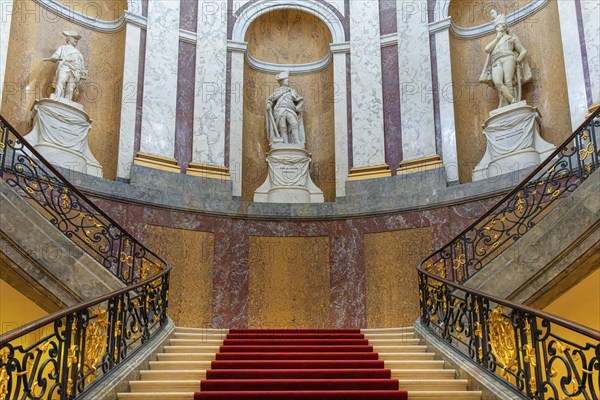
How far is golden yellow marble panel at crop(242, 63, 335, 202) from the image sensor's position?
11820 mm

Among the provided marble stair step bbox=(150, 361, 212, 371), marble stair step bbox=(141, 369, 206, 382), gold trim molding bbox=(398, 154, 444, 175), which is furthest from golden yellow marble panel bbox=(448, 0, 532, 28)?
marble stair step bbox=(141, 369, 206, 382)

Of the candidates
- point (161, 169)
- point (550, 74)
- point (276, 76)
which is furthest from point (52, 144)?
point (550, 74)

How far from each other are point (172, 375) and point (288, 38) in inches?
346

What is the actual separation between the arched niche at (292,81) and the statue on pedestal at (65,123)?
9.24ft

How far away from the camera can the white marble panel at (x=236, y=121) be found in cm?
1105

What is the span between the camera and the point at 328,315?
9828 millimetres

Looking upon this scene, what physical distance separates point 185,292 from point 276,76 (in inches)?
188

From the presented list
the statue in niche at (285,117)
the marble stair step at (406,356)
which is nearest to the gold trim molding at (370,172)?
the statue in niche at (285,117)

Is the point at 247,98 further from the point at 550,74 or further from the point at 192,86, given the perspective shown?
the point at 550,74

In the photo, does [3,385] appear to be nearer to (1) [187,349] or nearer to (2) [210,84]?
(1) [187,349]

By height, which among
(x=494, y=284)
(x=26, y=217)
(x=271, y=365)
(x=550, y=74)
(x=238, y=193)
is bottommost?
(x=271, y=365)

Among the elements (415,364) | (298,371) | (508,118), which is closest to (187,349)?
(298,371)

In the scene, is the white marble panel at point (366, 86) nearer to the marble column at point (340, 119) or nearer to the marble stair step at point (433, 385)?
the marble column at point (340, 119)

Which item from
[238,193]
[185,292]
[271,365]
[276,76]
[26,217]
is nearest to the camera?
[271,365]
